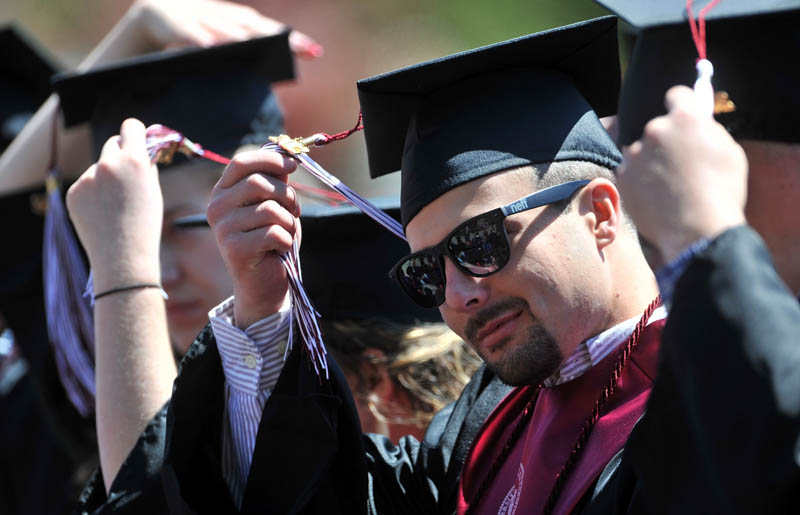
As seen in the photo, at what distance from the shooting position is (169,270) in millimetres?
3451

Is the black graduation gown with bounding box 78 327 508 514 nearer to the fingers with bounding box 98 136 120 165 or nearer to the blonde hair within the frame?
the fingers with bounding box 98 136 120 165

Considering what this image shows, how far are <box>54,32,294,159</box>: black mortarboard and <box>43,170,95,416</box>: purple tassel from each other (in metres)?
0.37

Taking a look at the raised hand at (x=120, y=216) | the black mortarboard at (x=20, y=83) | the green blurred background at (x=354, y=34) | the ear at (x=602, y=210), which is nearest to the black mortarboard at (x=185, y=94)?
the raised hand at (x=120, y=216)

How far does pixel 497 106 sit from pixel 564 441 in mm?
728

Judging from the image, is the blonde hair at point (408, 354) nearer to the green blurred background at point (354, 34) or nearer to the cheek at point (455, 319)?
the cheek at point (455, 319)

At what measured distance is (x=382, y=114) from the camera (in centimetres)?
224

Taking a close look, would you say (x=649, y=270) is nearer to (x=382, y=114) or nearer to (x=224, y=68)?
(x=382, y=114)

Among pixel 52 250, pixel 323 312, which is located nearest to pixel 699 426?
pixel 323 312

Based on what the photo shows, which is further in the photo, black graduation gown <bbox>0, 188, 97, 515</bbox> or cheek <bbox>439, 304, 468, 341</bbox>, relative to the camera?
black graduation gown <bbox>0, 188, 97, 515</bbox>

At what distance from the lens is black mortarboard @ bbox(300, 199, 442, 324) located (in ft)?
9.93

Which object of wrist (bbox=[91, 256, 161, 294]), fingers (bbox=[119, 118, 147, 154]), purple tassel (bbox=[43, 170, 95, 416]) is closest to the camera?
wrist (bbox=[91, 256, 161, 294])

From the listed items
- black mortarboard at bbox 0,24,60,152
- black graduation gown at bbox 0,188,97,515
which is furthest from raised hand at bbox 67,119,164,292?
black mortarboard at bbox 0,24,60,152

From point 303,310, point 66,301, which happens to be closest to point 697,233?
point 303,310

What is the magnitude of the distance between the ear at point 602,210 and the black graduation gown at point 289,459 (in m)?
0.54
